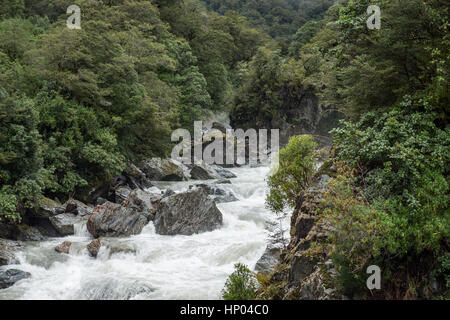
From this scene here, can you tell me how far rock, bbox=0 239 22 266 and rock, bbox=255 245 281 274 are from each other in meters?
7.87

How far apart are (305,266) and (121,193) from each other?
13016 millimetres

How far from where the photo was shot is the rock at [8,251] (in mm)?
11773

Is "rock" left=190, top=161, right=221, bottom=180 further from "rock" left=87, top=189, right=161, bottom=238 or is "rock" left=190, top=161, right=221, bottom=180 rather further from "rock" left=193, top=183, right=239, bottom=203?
"rock" left=87, top=189, right=161, bottom=238

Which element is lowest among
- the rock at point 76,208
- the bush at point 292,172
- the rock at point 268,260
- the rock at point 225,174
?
the rock at point 268,260

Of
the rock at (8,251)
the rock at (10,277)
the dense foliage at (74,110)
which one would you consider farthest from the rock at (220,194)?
the rock at (10,277)

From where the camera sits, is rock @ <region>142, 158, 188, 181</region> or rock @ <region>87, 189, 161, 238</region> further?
rock @ <region>142, 158, 188, 181</region>

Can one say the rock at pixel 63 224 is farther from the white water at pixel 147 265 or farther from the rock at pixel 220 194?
the rock at pixel 220 194

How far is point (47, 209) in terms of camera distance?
48.7ft

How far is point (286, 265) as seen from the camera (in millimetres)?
8859

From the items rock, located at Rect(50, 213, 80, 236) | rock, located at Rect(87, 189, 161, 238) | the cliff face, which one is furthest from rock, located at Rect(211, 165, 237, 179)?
the cliff face

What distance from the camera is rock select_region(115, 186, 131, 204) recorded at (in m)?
18.7

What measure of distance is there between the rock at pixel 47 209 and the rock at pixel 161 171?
9.05 m

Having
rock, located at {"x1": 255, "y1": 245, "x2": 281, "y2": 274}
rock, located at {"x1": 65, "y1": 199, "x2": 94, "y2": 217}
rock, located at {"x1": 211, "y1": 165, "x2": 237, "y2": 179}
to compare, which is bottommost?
rock, located at {"x1": 255, "y1": 245, "x2": 281, "y2": 274}

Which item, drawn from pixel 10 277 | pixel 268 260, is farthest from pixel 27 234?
pixel 268 260
